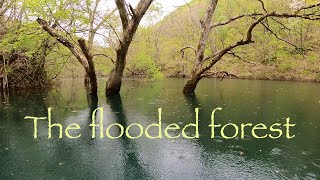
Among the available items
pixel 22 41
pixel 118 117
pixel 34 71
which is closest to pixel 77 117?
pixel 118 117

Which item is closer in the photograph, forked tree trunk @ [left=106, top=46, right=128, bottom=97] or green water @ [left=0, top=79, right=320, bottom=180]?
green water @ [left=0, top=79, right=320, bottom=180]

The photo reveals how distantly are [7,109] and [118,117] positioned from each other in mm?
4777

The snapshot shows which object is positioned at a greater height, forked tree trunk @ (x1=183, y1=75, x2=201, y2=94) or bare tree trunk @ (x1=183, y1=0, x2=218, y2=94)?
bare tree trunk @ (x1=183, y1=0, x2=218, y2=94)

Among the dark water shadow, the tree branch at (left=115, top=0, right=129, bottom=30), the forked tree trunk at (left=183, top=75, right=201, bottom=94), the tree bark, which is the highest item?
the tree branch at (left=115, top=0, right=129, bottom=30)

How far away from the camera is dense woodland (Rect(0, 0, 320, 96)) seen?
42.2 feet

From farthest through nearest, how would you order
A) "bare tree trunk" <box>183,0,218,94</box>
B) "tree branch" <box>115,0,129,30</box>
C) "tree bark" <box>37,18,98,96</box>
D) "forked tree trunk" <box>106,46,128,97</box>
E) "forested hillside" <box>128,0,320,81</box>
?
"forested hillside" <box>128,0,320,81</box>, "bare tree trunk" <box>183,0,218,94</box>, "forked tree trunk" <box>106,46,128,97</box>, "tree bark" <box>37,18,98,96</box>, "tree branch" <box>115,0,129,30</box>

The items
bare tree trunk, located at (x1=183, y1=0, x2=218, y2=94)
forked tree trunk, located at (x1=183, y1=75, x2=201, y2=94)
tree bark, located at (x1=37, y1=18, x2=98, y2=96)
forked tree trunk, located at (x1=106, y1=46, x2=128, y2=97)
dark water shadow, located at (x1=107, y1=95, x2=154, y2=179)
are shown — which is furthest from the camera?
forked tree trunk, located at (x1=183, y1=75, x2=201, y2=94)

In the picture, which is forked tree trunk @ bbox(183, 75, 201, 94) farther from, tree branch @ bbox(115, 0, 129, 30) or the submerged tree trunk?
tree branch @ bbox(115, 0, 129, 30)

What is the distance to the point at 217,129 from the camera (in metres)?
7.76

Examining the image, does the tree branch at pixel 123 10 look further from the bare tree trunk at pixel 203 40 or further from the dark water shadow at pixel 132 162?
the dark water shadow at pixel 132 162

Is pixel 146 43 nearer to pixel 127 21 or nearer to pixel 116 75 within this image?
pixel 116 75

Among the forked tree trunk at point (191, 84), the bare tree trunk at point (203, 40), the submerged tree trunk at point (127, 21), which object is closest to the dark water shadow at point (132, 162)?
the submerged tree trunk at point (127, 21)

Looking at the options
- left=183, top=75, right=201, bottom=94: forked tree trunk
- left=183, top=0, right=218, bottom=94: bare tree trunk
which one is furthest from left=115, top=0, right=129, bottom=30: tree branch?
left=183, top=75, right=201, bottom=94: forked tree trunk

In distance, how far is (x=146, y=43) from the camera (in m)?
37.2
